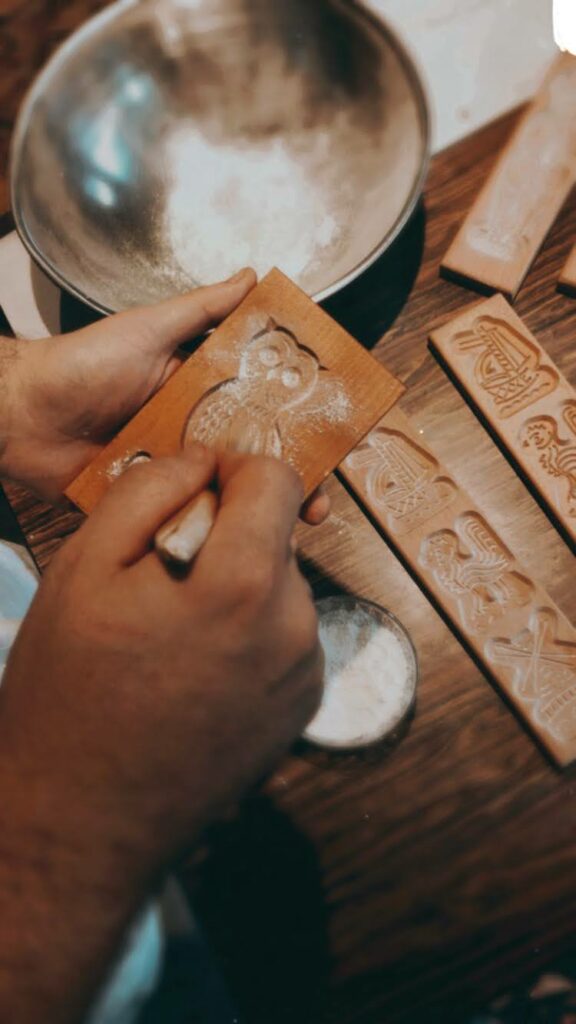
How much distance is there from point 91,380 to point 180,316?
0.17 metres

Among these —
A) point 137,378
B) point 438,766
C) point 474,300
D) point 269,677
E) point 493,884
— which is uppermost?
point 137,378

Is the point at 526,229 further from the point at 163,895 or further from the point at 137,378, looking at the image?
the point at 163,895

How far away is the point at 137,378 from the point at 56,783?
0.60 m

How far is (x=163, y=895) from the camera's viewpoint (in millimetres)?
1042

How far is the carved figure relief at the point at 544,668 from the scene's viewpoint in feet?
3.47

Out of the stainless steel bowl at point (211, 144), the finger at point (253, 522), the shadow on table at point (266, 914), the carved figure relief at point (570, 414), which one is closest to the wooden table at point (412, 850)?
the shadow on table at point (266, 914)

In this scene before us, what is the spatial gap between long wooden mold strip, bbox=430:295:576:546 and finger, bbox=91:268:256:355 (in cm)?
35

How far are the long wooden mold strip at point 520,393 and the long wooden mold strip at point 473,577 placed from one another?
12 centimetres

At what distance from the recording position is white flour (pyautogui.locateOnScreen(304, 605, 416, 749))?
3.50ft

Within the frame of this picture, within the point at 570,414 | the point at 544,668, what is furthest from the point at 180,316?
the point at 544,668

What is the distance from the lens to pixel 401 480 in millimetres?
1129

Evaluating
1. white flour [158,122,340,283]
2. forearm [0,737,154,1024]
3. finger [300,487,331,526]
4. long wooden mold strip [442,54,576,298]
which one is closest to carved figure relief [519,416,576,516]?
long wooden mold strip [442,54,576,298]

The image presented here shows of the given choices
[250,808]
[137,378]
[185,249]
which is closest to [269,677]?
[250,808]

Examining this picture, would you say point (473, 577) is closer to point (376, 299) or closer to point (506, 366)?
point (506, 366)
